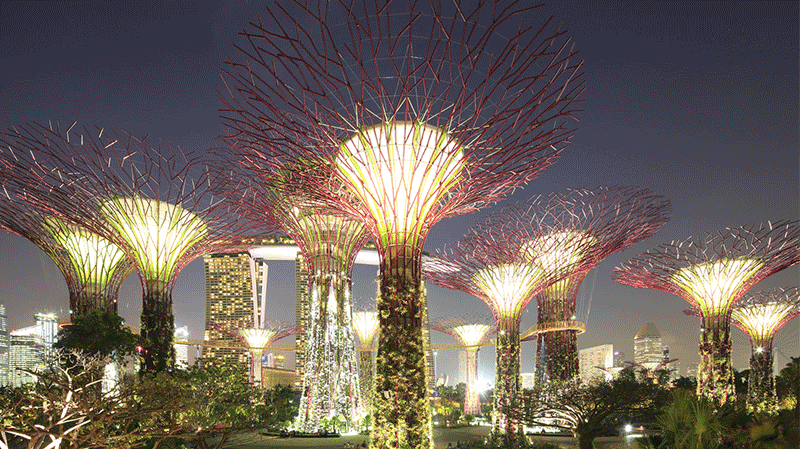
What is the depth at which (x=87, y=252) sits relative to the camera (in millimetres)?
26422

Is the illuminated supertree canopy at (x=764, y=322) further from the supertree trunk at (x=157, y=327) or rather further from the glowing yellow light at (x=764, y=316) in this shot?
the supertree trunk at (x=157, y=327)

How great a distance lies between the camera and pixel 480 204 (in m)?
16.9

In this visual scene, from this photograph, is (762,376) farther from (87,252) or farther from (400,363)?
(87,252)

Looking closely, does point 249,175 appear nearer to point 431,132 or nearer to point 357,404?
point 431,132

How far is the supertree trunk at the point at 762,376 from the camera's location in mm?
36781

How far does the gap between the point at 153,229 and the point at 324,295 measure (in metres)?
6.71

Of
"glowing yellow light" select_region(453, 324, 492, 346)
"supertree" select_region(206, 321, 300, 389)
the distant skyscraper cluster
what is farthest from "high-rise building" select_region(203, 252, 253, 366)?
"glowing yellow light" select_region(453, 324, 492, 346)

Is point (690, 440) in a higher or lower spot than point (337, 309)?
lower

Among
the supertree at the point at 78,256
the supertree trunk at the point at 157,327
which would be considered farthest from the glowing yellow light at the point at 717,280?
the supertree at the point at 78,256

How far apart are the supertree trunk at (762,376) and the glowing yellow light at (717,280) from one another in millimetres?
11564

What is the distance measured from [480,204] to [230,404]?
46.8ft

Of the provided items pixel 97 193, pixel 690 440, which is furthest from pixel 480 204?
pixel 97 193

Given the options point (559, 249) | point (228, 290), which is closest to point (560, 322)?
point (559, 249)

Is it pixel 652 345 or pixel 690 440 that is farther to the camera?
pixel 652 345
